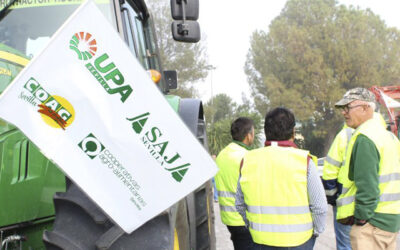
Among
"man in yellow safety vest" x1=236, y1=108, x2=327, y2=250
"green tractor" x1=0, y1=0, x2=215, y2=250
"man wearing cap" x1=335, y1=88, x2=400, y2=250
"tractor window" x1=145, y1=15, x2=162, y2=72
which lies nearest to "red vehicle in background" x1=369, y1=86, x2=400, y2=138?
"tractor window" x1=145, y1=15, x2=162, y2=72

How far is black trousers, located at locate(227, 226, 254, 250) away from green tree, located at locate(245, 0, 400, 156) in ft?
81.1

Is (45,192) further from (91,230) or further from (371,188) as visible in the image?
(371,188)

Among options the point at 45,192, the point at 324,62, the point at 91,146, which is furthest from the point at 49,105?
the point at 324,62

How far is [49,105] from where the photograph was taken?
1361mm

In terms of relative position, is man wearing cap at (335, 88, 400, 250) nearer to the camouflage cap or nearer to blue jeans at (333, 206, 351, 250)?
the camouflage cap

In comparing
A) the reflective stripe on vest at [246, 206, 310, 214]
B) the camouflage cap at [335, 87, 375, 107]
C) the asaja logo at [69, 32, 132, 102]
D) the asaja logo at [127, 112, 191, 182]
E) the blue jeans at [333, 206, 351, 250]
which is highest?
the asaja logo at [69, 32, 132, 102]

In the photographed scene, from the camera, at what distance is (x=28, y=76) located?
1.33 m

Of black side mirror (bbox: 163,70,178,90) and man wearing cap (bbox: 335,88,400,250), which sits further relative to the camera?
black side mirror (bbox: 163,70,178,90)

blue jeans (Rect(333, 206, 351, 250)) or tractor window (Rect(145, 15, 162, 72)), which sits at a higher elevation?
tractor window (Rect(145, 15, 162, 72))

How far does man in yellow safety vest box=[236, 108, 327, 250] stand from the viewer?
7.62 feet

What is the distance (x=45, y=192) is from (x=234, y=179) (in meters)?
1.76

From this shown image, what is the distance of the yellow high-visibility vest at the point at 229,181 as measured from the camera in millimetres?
3418

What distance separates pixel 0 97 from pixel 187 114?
185cm

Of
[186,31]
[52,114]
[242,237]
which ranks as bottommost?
[242,237]
